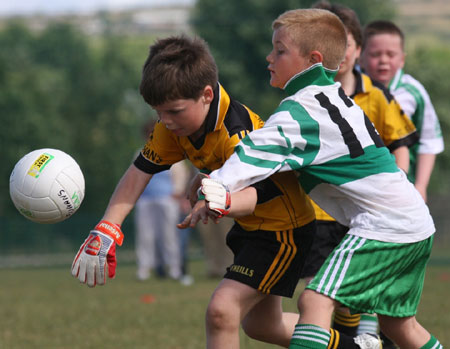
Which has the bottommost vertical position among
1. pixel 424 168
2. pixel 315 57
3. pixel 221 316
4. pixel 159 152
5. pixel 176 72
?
pixel 424 168

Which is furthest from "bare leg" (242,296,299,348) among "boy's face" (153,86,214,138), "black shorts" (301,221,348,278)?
"boy's face" (153,86,214,138)

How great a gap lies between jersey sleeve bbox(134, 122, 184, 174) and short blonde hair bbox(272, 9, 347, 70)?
0.78m

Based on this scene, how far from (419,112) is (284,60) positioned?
2.22m

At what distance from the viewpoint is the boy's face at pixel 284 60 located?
12.5ft

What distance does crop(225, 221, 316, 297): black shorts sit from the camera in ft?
12.9

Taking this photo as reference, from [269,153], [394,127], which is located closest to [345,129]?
[269,153]

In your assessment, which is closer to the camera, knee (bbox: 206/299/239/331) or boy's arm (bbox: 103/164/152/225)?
knee (bbox: 206/299/239/331)

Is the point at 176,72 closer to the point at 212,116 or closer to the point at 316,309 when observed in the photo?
the point at 212,116

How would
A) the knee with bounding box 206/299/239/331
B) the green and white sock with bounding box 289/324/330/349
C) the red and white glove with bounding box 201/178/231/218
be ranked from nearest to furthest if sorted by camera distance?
1. the red and white glove with bounding box 201/178/231/218
2. the green and white sock with bounding box 289/324/330/349
3. the knee with bounding box 206/299/239/331

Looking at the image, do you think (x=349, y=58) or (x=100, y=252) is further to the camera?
(x=349, y=58)

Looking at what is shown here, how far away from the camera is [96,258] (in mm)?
3859

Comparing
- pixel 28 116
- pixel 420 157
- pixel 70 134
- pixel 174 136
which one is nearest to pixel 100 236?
pixel 174 136

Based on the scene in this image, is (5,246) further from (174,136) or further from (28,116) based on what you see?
(174,136)

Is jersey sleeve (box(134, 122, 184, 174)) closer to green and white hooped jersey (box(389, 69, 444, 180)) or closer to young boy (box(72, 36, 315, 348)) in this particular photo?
young boy (box(72, 36, 315, 348))
